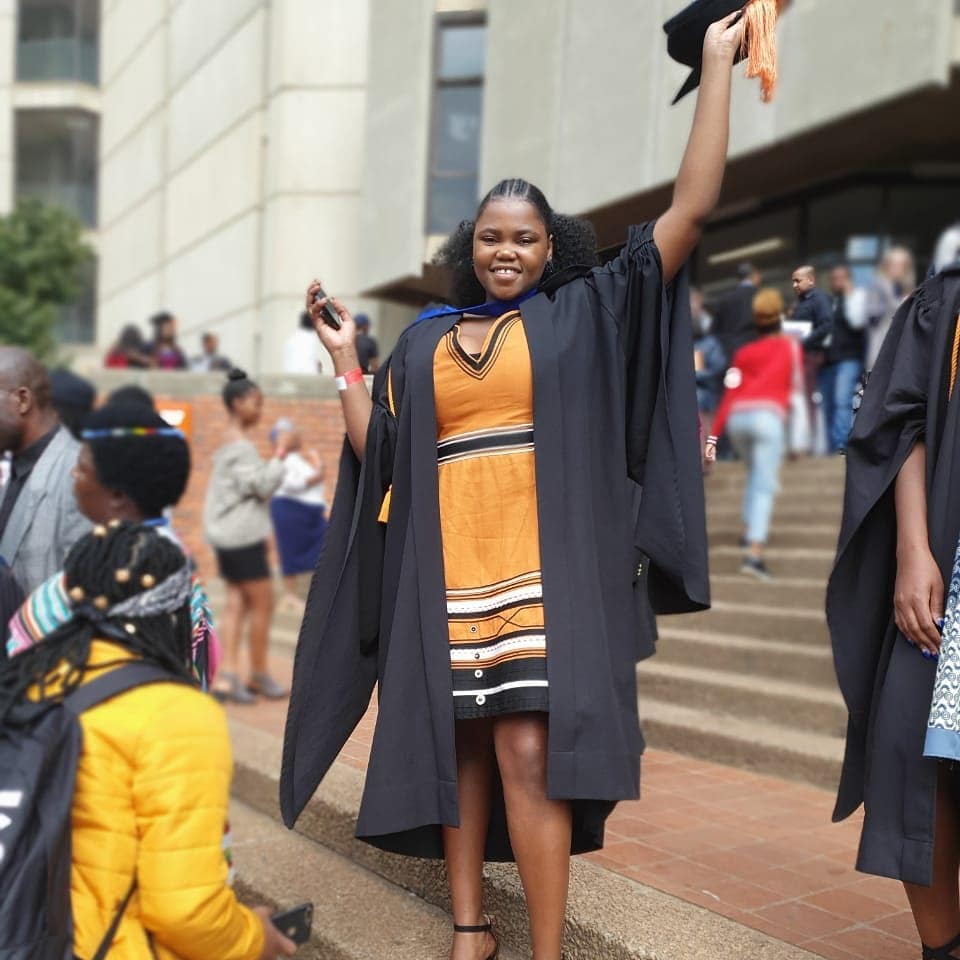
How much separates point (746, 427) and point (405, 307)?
889 centimetres

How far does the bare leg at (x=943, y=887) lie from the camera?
246 centimetres

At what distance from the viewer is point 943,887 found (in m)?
2.48

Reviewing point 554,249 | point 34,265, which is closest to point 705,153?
point 554,249

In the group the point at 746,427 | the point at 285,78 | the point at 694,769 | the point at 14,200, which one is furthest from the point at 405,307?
the point at 14,200

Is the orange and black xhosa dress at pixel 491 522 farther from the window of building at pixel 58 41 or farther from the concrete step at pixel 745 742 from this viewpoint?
the window of building at pixel 58 41

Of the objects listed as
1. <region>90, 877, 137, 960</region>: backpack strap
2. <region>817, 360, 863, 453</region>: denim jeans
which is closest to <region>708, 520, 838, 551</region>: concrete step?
<region>817, 360, 863, 453</region>: denim jeans

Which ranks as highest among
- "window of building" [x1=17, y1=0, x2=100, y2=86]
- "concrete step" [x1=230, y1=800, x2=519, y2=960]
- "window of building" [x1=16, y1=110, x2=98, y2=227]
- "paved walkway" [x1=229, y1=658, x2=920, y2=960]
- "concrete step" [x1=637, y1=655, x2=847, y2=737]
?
"window of building" [x1=17, y1=0, x2=100, y2=86]

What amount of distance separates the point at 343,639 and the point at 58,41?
29.5m

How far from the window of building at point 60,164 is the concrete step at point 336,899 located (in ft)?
91.3

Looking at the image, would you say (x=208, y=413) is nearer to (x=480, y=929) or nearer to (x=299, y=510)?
(x=299, y=510)

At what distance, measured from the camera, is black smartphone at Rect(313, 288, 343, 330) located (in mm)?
3016

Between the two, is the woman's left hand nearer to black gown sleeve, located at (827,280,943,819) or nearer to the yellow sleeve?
black gown sleeve, located at (827,280,943,819)

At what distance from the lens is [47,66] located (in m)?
28.5

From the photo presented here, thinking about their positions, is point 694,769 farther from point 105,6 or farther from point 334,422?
point 105,6
